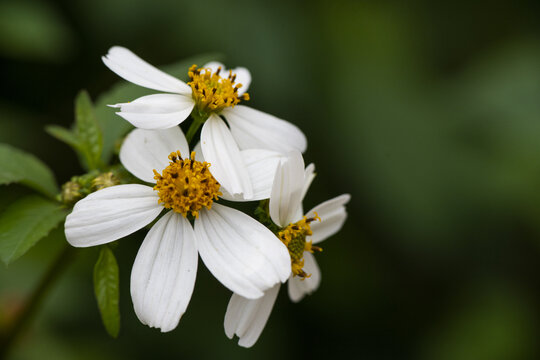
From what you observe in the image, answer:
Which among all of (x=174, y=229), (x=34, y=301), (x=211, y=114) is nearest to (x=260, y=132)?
(x=211, y=114)

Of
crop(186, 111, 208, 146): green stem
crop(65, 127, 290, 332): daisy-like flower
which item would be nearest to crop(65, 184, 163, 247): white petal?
crop(65, 127, 290, 332): daisy-like flower

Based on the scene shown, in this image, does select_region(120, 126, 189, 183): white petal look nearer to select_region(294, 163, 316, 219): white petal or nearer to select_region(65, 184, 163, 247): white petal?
select_region(65, 184, 163, 247): white petal

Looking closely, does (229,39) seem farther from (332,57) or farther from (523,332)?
(523,332)

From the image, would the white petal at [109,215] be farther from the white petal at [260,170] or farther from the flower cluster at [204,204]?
the white petal at [260,170]

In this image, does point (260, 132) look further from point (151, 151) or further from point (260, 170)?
point (151, 151)

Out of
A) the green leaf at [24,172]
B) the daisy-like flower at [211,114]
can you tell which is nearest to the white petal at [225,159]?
the daisy-like flower at [211,114]
